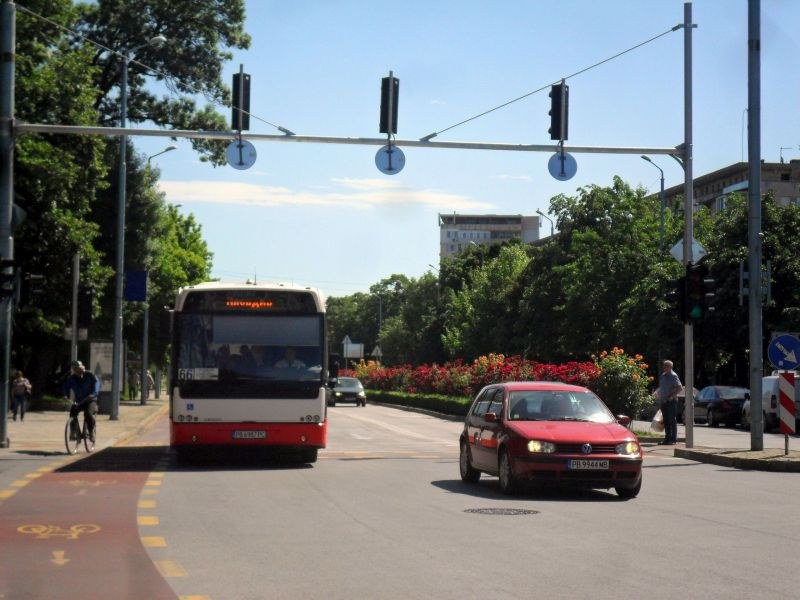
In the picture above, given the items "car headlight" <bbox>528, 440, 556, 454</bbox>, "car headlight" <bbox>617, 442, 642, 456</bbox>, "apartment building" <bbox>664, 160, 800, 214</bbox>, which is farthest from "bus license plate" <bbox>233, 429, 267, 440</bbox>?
"apartment building" <bbox>664, 160, 800, 214</bbox>

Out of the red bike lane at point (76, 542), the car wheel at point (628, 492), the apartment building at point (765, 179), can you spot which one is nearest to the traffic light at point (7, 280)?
the red bike lane at point (76, 542)

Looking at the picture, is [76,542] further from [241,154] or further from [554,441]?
[241,154]

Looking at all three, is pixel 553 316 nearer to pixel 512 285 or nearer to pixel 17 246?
pixel 512 285

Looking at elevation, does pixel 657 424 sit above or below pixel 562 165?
below

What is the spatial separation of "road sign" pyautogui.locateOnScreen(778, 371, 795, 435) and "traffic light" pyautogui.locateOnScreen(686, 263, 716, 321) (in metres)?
2.83

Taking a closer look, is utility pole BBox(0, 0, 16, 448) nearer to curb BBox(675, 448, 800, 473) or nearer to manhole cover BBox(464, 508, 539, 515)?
curb BBox(675, 448, 800, 473)

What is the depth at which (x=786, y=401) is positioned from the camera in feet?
81.7

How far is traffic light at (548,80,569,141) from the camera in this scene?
24.1m

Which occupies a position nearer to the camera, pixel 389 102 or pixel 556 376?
pixel 389 102

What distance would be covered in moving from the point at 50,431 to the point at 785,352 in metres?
18.5

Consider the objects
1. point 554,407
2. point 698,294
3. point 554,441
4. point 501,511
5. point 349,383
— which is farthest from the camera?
point 349,383

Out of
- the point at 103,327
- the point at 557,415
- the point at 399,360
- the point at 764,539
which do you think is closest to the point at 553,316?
the point at 103,327

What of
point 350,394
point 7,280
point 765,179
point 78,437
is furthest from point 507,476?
point 765,179

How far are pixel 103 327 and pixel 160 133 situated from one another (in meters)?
34.5
